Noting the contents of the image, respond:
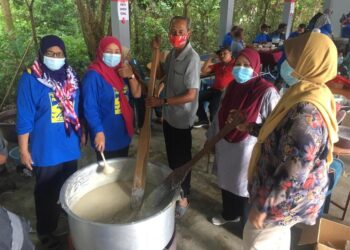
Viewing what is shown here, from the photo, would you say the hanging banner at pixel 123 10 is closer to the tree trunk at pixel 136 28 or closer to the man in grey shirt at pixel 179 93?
the man in grey shirt at pixel 179 93

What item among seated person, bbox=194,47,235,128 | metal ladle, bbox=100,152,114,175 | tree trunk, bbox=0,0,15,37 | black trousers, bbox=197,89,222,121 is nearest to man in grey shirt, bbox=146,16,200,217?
metal ladle, bbox=100,152,114,175

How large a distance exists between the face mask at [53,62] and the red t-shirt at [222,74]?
7.75ft

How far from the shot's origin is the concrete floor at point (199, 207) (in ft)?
8.03

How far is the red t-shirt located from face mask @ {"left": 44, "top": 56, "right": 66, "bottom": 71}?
93.1 inches

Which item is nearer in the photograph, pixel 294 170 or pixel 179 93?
pixel 294 170

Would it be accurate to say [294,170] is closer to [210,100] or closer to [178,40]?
[178,40]

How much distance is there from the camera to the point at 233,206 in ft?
8.39

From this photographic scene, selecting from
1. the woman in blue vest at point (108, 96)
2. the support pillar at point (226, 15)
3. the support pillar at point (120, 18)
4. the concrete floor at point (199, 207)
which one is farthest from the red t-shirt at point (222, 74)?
the support pillar at point (226, 15)

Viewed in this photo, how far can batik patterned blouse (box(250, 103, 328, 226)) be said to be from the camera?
1299 millimetres

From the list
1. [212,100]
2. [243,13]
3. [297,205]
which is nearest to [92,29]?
[212,100]

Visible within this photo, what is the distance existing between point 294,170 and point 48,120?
1.47 metres

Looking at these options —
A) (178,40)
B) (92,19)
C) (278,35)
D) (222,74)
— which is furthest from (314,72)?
(278,35)

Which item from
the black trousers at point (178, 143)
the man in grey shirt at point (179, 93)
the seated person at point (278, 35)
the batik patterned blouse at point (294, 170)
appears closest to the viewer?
the batik patterned blouse at point (294, 170)

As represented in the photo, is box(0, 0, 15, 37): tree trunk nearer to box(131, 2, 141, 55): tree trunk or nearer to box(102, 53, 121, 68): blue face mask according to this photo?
box(131, 2, 141, 55): tree trunk
